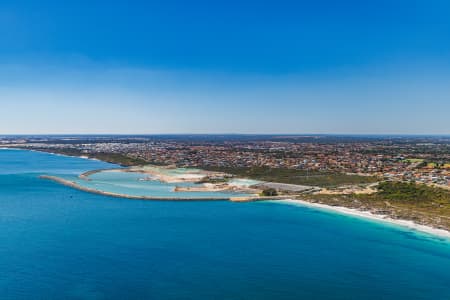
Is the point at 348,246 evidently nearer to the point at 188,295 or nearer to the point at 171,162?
the point at 188,295

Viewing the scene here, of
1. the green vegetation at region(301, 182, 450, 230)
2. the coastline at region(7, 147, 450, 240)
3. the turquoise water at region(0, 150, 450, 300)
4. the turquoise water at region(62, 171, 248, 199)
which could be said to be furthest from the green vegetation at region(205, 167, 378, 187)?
the turquoise water at region(0, 150, 450, 300)

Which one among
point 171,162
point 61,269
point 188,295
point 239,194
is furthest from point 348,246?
point 171,162

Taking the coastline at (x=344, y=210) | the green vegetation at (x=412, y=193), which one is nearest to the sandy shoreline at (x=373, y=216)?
the coastline at (x=344, y=210)

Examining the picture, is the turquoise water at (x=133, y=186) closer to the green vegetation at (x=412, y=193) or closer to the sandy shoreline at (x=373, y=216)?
the sandy shoreline at (x=373, y=216)

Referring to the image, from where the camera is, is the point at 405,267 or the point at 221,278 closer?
the point at 221,278

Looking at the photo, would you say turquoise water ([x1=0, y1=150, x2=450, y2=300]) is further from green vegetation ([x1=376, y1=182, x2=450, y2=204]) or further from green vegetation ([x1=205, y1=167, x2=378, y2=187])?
green vegetation ([x1=205, y1=167, x2=378, y2=187])

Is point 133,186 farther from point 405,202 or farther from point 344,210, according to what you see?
point 405,202

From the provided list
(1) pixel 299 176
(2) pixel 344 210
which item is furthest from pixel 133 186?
(2) pixel 344 210
